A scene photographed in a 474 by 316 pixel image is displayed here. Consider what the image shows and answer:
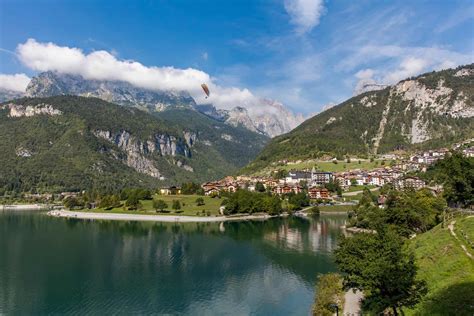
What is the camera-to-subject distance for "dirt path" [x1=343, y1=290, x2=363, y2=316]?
33.2m

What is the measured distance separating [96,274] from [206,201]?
91029 mm

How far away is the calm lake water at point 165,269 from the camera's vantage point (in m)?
44.5

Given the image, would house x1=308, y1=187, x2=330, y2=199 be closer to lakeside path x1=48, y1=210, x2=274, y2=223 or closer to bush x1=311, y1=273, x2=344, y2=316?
lakeside path x1=48, y1=210, x2=274, y2=223

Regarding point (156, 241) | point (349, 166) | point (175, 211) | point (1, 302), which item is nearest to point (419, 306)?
point (1, 302)

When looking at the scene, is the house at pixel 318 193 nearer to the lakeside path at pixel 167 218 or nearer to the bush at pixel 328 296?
the lakeside path at pixel 167 218

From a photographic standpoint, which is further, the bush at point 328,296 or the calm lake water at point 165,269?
the calm lake water at point 165,269

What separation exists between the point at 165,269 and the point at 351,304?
1329 inches

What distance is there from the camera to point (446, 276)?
29156 mm

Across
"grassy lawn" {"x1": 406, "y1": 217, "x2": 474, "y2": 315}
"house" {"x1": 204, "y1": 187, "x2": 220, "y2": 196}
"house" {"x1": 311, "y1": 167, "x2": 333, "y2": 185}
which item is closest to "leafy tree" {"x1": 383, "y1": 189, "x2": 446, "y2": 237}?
"grassy lawn" {"x1": 406, "y1": 217, "x2": 474, "y2": 315}

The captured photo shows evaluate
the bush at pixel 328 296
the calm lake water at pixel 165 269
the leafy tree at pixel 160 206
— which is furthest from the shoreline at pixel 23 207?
the bush at pixel 328 296

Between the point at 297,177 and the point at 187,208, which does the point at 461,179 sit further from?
the point at 297,177

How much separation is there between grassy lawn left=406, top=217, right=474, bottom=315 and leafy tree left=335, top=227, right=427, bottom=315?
2.07 m

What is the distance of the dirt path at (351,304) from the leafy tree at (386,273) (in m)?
7.53

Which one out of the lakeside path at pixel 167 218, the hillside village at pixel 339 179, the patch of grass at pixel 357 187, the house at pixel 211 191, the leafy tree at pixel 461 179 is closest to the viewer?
the leafy tree at pixel 461 179
